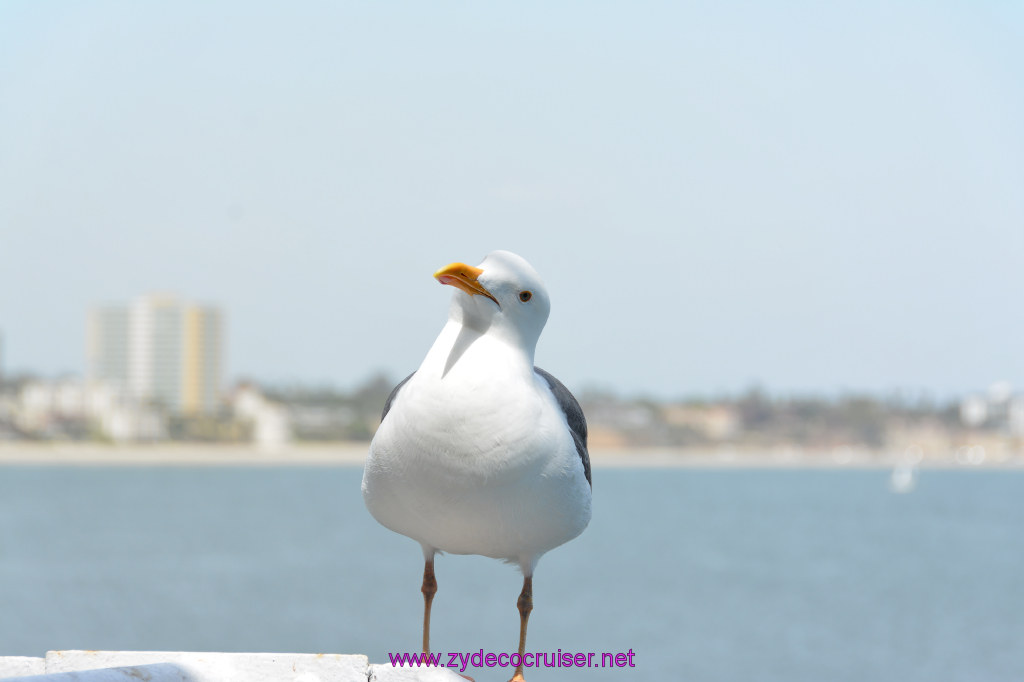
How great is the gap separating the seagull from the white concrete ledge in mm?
662

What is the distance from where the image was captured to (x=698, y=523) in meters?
111

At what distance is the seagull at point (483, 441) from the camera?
5.02 metres

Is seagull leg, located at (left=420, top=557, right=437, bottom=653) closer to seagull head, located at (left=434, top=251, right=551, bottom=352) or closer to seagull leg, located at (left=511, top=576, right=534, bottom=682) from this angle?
seagull leg, located at (left=511, top=576, right=534, bottom=682)

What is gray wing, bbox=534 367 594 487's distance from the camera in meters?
5.71

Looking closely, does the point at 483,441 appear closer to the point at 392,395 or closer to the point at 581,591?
the point at 392,395

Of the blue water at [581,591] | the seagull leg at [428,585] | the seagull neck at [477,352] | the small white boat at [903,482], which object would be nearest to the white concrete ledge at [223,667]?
the seagull leg at [428,585]

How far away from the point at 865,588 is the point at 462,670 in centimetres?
6314

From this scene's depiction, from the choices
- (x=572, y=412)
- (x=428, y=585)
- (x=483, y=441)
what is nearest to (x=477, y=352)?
(x=483, y=441)

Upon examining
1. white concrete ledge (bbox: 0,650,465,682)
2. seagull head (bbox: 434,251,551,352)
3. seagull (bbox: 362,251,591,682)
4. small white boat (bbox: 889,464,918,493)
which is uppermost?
small white boat (bbox: 889,464,918,493)

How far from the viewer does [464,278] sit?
199 inches

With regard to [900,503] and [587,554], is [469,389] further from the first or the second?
[900,503]

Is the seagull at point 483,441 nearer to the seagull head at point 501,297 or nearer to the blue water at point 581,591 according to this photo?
the seagull head at point 501,297

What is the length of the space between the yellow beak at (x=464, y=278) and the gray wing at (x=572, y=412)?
73 cm

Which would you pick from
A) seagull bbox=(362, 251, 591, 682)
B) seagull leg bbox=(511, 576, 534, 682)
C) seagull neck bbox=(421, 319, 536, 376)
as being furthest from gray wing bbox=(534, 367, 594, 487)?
seagull leg bbox=(511, 576, 534, 682)
